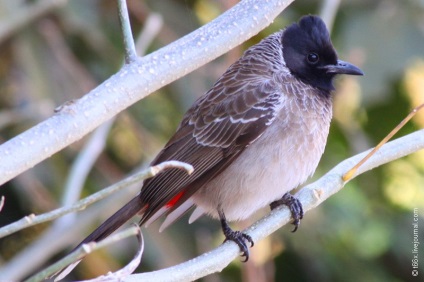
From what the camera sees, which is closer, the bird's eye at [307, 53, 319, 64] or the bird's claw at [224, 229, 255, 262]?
the bird's claw at [224, 229, 255, 262]

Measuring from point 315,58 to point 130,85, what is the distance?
1438 mm

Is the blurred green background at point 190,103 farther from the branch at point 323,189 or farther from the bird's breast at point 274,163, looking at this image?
the branch at point 323,189

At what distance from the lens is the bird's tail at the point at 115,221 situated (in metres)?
2.71

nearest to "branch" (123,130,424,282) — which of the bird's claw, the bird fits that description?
the bird's claw

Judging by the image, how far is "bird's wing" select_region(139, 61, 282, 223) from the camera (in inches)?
112

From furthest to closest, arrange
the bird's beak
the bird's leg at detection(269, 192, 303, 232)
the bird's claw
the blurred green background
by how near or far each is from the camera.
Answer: the blurred green background < the bird's beak < the bird's leg at detection(269, 192, 303, 232) < the bird's claw

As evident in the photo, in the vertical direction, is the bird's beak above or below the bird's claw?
above

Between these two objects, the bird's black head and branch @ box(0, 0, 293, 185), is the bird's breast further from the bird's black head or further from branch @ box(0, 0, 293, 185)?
branch @ box(0, 0, 293, 185)

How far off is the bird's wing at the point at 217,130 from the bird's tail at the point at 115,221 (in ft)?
0.11

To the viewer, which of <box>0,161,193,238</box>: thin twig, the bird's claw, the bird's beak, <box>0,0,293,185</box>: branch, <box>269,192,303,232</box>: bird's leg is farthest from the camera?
the bird's beak

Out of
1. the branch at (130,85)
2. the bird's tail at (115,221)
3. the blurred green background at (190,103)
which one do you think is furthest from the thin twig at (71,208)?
the blurred green background at (190,103)

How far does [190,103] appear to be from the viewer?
4043mm

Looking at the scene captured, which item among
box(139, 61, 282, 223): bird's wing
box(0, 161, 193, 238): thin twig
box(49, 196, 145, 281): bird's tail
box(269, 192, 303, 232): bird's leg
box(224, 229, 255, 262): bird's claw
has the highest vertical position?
box(139, 61, 282, 223): bird's wing

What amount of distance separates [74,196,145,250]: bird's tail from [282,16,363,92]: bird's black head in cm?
84
